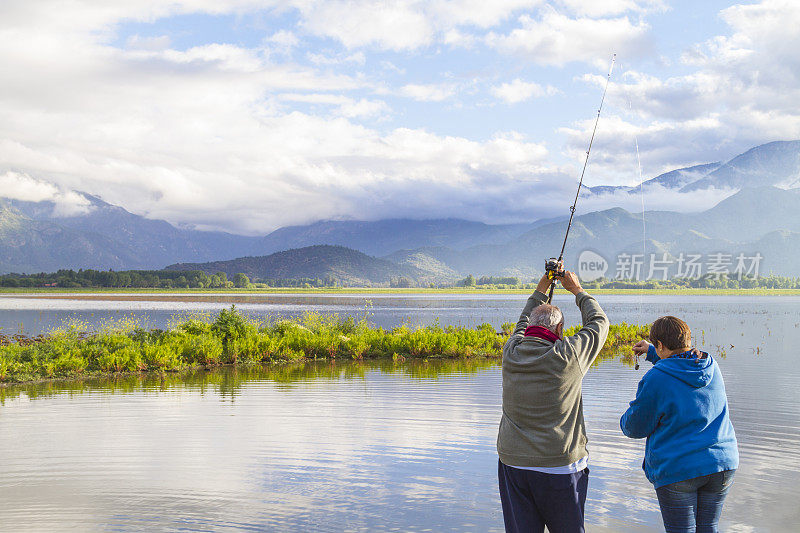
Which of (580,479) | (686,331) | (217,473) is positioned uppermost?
(686,331)

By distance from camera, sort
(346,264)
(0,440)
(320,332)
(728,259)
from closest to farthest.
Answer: (0,440)
(320,332)
(728,259)
(346,264)

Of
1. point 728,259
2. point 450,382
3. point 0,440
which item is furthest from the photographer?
point 728,259

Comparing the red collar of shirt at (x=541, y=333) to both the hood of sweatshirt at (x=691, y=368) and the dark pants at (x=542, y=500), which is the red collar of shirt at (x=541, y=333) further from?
the dark pants at (x=542, y=500)

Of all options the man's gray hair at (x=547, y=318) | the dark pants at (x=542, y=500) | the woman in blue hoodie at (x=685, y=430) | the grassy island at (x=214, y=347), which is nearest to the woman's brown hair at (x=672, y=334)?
the woman in blue hoodie at (x=685, y=430)

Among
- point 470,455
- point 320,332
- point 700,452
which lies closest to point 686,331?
point 700,452

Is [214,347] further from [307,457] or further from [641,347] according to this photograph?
[641,347]

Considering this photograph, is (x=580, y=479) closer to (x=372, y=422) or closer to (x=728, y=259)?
(x=372, y=422)

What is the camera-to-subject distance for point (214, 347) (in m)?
16.8

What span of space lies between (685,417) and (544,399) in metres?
0.76

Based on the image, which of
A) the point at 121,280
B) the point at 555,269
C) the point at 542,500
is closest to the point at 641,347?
the point at 555,269

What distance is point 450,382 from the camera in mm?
14391

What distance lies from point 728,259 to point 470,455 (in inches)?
7389

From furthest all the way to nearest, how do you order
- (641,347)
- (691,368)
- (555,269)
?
(555,269)
(641,347)
(691,368)

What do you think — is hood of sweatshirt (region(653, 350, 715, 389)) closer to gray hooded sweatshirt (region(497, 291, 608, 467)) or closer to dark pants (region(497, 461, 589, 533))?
gray hooded sweatshirt (region(497, 291, 608, 467))
